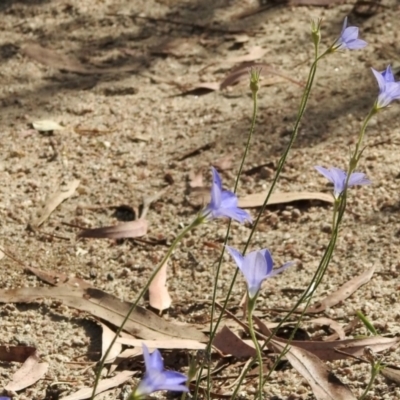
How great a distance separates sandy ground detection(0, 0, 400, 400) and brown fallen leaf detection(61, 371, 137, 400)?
0.04 meters

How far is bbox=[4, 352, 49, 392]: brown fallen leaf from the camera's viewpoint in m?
2.72

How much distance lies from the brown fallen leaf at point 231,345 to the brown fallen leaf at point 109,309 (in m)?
0.08

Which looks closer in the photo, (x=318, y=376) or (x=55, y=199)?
(x=318, y=376)

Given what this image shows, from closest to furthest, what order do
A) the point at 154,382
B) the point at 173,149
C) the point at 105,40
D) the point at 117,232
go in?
the point at 154,382
the point at 117,232
the point at 173,149
the point at 105,40

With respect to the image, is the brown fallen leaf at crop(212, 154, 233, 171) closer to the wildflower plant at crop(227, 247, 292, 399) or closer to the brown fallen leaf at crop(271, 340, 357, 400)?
the brown fallen leaf at crop(271, 340, 357, 400)

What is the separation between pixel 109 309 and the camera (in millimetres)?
3062

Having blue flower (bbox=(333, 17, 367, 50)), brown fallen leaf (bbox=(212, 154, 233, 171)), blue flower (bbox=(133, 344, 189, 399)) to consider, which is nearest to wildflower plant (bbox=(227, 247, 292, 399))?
blue flower (bbox=(133, 344, 189, 399))

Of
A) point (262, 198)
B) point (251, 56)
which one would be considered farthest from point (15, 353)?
point (251, 56)

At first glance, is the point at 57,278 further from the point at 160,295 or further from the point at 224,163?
the point at 224,163

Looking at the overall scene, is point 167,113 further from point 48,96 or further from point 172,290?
point 172,290

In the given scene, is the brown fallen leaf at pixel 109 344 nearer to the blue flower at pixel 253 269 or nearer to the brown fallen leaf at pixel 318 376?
the brown fallen leaf at pixel 318 376

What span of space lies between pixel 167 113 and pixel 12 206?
0.98m

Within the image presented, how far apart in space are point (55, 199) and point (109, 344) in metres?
1.10

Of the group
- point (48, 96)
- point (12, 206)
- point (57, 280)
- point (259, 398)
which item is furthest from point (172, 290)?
point (48, 96)
